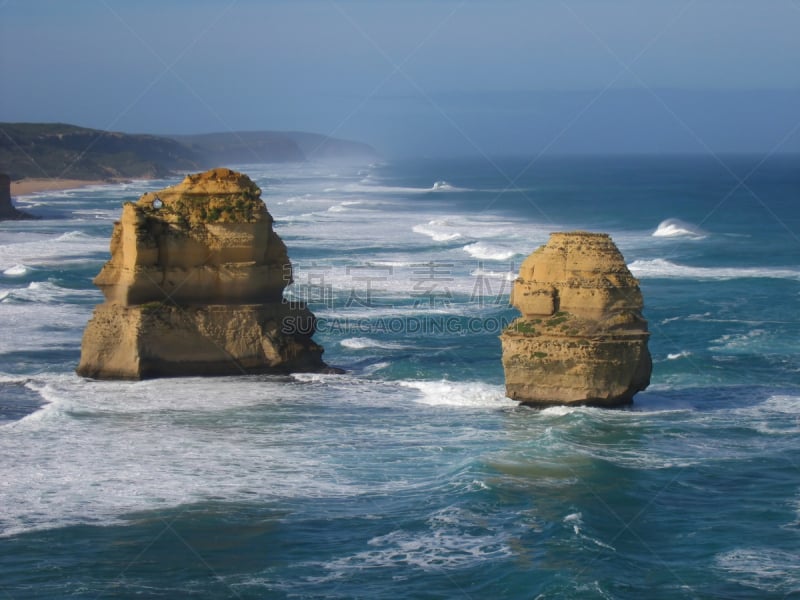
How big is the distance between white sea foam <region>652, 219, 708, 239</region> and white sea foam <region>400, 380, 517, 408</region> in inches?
1490

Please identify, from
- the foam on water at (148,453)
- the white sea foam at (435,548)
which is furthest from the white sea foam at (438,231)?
the white sea foam at (435,548)

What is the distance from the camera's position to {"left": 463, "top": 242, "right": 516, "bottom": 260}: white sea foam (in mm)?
54278

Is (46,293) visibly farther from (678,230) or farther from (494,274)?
(678,230)

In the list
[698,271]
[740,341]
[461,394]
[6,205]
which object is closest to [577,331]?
[461,394]

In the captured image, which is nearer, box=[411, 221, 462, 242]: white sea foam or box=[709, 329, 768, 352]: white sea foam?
box=[709, 329, 768, 352]: white sea foam

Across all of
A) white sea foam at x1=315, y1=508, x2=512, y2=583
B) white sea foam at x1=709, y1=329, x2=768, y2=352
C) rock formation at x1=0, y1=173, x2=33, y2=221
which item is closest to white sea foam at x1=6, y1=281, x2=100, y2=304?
white sea foam at x1=709, y1=329, x2=768, y2=352

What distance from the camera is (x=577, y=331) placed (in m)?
24.8

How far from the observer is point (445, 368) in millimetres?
30344

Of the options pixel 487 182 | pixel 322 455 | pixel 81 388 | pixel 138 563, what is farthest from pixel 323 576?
pixel 487 182

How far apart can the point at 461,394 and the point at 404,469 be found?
537cm

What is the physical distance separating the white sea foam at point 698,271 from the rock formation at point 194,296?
2138 cm

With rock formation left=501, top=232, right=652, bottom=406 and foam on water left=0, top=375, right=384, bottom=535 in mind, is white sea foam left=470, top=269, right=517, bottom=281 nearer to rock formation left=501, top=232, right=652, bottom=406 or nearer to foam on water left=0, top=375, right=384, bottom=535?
foam on water left=0, top=375, right=384, bottom=535

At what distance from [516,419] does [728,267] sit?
1110 inches

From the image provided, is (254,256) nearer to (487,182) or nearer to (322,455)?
(322,455)
